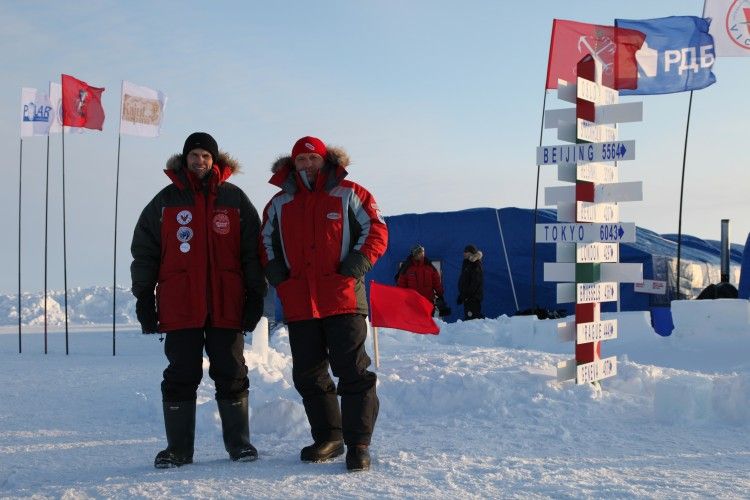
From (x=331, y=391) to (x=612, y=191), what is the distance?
378 centimetres

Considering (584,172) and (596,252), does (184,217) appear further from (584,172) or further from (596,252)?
(596,252)

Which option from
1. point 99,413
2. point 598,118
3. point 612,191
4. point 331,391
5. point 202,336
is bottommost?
point 99,413

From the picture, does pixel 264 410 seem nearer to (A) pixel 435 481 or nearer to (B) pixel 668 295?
(A) pixel 435 481

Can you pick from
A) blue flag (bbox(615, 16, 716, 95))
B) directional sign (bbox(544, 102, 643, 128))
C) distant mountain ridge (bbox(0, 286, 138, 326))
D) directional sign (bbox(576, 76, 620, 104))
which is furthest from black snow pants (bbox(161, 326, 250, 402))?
distant mountain ridge (bbox(0, 286, 138, 326))

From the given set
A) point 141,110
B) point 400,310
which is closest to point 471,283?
point 141,110

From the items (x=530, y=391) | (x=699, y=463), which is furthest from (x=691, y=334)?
(x=699, y=463)

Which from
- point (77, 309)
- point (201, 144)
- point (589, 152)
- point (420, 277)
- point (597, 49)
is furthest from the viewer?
point (77, 309)

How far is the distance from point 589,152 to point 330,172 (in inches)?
133

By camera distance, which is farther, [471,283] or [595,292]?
[471,283]

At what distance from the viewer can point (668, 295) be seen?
18.5 metres

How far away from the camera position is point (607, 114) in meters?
7.38

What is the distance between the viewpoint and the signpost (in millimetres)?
7156

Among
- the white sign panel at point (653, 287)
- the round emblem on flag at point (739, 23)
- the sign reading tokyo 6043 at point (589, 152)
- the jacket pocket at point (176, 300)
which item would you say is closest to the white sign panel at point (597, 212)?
the sign reading tokyo 6043 at point (589, 152)

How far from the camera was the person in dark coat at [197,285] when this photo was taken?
4414 millimetres
